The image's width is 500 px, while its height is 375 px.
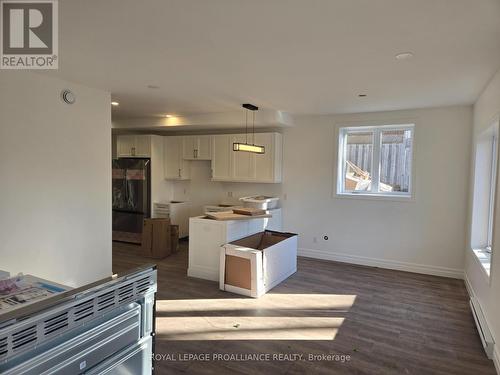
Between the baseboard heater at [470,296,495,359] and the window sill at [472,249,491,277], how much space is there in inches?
17.3

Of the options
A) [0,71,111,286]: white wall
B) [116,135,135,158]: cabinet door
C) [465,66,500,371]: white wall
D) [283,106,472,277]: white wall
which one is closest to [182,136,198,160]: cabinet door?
[116,135,135,158]: cabinet door

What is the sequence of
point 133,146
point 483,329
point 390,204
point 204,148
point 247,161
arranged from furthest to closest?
point 133,146 < point 204,148 < point 247,161 < point 390,204 < point 483,329

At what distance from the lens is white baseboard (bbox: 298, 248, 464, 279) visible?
197 inches

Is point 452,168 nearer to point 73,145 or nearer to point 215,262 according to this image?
point 215,262

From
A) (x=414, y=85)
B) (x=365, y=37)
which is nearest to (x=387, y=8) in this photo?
(x=365, y=37)

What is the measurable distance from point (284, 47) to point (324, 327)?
2645 mm

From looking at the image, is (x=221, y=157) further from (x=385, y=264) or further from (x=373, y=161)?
(x=385, y=264)

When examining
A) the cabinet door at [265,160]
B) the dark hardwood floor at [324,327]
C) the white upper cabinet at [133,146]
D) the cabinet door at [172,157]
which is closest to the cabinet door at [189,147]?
the cabinet door at [172,157]

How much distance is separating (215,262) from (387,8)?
361 centimetres

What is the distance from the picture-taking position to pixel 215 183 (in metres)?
7.10

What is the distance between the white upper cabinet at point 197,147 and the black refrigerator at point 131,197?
31.8 inches

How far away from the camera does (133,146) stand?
7094 millimetres

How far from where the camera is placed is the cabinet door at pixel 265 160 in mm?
6027

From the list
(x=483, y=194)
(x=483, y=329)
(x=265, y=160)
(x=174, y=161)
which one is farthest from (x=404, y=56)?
(x=174, y=161)
